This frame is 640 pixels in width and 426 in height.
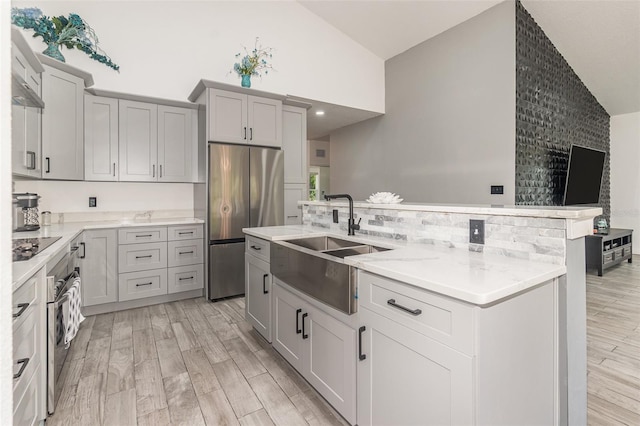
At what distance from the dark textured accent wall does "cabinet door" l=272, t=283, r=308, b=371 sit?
3.06 metres

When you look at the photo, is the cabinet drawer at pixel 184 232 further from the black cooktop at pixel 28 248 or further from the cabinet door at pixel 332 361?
the cabinet door at pixel 332 361

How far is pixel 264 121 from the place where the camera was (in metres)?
3.89

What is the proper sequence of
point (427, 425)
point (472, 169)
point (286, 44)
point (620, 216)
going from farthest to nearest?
point (620, 216) < point (286, 44) < point (472, 169) < point (427, 425)

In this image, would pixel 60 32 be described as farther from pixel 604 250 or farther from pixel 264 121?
pixel 604 250

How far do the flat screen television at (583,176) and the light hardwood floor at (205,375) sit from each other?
6.83 feet

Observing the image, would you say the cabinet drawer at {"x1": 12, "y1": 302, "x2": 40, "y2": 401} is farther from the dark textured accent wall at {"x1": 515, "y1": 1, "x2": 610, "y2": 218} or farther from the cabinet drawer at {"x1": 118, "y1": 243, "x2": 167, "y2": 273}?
the dark textured accent wall at {"x1": 515, "y1": 1, "x2": 610, "y2": 218}

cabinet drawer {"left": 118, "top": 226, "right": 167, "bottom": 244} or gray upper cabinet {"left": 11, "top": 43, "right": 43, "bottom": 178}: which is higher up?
gray upper cabinet {"left": 11, "top": 43, "right": 43, "bottom": 178}

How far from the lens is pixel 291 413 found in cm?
174

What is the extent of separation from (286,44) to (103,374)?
14.0ft

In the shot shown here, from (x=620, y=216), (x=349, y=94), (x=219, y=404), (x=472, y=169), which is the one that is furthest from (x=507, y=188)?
(x=620, y=216)

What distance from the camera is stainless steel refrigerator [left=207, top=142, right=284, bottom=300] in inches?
140

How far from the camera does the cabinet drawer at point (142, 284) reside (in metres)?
3.29

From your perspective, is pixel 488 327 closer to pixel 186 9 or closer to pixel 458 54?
pixel 458 54

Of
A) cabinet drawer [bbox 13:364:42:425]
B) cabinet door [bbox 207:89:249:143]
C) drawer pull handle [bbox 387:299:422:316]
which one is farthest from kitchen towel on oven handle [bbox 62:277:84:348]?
cabinet door [bbox 207:89:249:143]
